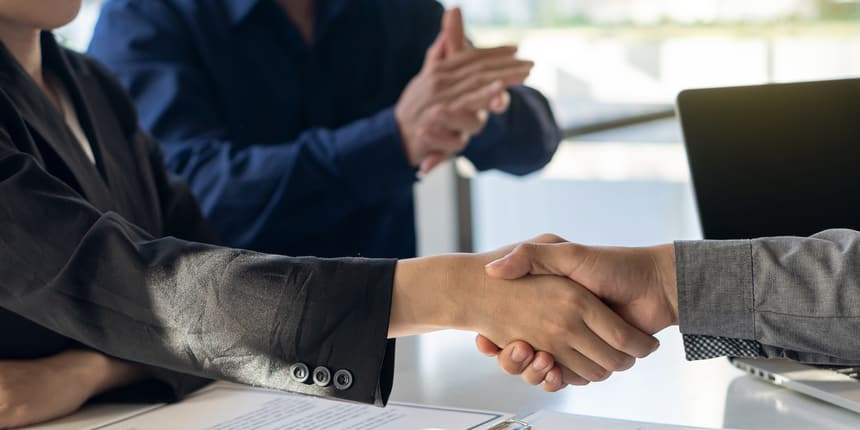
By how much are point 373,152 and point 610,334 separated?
1.15 metres

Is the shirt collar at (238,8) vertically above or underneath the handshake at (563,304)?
above

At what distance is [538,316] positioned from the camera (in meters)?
1.25

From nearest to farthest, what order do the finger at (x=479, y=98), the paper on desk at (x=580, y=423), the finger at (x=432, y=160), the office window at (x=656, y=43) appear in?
1. the paper on desk at (x=580, y=423)
2. the finger at (x=479, y=98)
3. the finger at (x=432, y=160)
4. the office window at (x=656, y=43)

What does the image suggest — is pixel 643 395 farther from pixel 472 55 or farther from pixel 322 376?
pixel 472 55

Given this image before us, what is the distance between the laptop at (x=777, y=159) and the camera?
1405 millimetres

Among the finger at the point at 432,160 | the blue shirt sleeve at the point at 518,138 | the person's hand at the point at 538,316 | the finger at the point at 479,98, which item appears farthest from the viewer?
the blue shirt sleeve at the point at 518,138

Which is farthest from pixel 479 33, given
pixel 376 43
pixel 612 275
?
pixel 612 275

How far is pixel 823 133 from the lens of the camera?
4.65 feet

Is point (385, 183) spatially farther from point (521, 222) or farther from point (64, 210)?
point (521, 222)

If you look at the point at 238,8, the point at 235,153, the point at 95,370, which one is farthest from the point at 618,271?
the point at 238,8

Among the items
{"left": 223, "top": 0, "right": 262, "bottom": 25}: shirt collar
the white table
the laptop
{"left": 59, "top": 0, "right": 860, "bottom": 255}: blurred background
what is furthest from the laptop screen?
{"left": 59, "top": 0, "right": 860, "bottom": 255}: blurred background

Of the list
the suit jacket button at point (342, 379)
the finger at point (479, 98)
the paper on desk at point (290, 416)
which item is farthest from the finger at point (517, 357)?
the finger at point (479, 98)

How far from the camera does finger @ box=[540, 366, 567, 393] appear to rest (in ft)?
4.09

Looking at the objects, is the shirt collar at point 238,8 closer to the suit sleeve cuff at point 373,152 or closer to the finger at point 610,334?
the suit sleeve cuff at point 373,152
